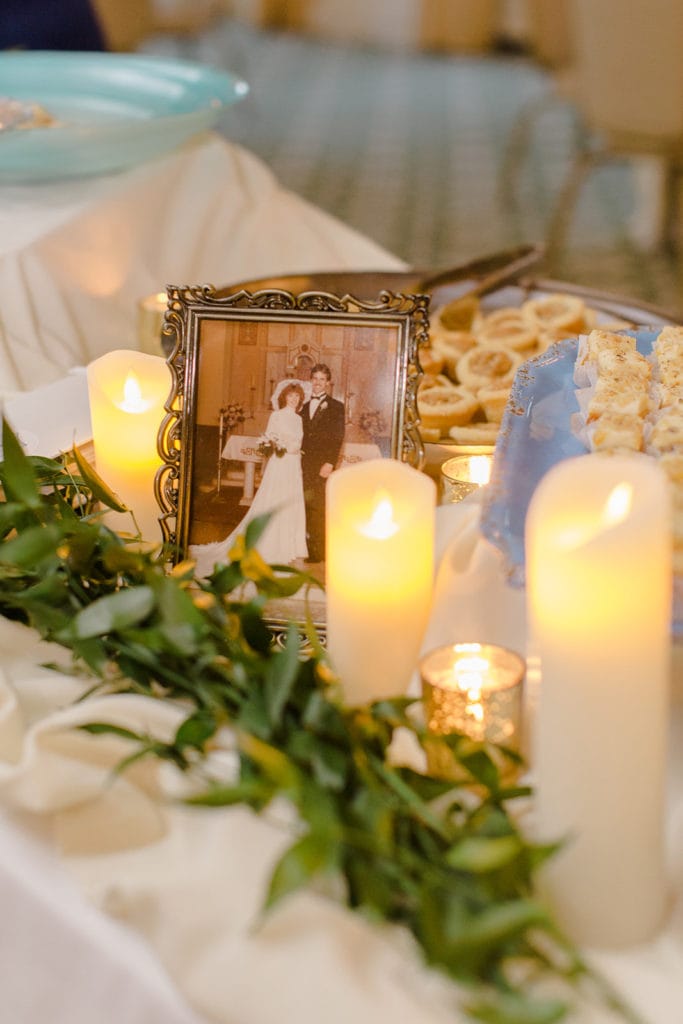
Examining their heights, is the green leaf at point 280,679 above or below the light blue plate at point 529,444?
below

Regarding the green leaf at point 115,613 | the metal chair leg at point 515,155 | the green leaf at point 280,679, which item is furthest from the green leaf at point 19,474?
the metal chair leg at point 515,155

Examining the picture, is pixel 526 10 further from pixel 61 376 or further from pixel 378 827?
pixel 378 827

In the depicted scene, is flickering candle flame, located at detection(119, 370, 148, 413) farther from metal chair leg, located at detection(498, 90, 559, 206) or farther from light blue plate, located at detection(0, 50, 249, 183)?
metal chair leg, located at detection(498, 90, 559, 206)

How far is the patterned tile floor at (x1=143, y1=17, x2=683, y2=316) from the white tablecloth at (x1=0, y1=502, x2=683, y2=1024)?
2915mm

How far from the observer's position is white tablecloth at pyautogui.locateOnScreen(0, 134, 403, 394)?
119 centimetres

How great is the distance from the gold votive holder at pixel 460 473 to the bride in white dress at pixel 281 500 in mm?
135

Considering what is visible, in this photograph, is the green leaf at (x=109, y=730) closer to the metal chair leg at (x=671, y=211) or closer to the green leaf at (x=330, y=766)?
the green leaf at (x=330, y=766)

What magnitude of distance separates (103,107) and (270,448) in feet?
2.79

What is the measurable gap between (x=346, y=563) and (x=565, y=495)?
0.16 m

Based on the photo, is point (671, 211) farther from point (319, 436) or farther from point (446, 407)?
point (319, 436)

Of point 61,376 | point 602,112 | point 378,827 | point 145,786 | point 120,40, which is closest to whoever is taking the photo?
point 378,827

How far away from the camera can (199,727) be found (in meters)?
0.59

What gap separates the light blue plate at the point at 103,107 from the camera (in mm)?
1203

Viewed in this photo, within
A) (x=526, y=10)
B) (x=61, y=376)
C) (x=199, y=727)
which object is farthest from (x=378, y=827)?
(x=526, y=10)
